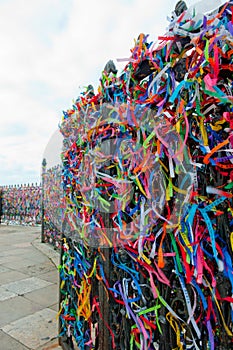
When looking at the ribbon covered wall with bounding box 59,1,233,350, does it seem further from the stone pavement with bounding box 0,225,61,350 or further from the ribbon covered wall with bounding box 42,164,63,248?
the ribbon covered wall with bounding box 42,164,63,248

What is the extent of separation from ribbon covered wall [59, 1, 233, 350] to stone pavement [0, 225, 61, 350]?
1.18m

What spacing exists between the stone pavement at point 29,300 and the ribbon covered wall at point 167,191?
3.87ft

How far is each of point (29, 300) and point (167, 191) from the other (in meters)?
3.22

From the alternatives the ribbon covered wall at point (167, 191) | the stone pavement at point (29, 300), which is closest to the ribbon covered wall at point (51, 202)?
the stone pavement at point (29, 300)

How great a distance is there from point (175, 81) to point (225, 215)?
53 cm

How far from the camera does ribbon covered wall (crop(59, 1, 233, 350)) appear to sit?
34.7 inches

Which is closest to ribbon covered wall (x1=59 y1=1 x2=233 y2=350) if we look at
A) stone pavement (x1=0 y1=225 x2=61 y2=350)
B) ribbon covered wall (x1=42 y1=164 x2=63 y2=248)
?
stone pavement (x1=0 y1=225 x2=61 y2=350)

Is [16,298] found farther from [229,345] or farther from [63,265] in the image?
[229,345]

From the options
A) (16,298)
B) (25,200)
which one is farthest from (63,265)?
(25,200)

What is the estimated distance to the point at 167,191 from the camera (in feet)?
3.52

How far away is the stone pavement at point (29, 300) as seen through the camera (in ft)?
8.33

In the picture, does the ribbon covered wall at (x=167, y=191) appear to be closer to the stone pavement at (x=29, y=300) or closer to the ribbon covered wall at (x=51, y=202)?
the stone pavement at (x=29, y=300)

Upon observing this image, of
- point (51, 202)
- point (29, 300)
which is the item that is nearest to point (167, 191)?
point (29, 300)

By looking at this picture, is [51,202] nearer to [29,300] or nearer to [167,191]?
[29,300]
